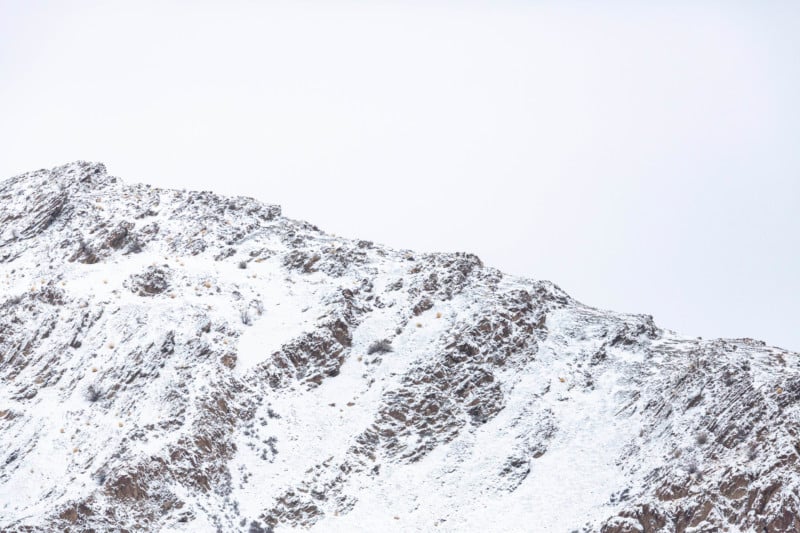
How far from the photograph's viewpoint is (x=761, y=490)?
3816cm

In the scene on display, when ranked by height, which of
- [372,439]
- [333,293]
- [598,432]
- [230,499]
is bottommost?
→ [230,499]

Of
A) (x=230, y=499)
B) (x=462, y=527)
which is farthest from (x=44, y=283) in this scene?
(x=462, y=527)

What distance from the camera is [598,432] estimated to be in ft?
163

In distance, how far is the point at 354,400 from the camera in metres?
54.3

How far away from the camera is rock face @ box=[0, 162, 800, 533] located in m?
43.6

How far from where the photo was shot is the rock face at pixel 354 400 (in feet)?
143

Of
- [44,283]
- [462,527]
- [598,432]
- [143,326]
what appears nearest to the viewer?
[462,527]

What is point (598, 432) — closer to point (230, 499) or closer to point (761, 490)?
point (761, 490)

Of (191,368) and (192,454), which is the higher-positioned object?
(191,368)

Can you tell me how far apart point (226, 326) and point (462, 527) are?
823 inches

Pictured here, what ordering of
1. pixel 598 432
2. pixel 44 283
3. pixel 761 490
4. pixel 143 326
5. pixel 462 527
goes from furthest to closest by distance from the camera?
pixel 44 283
pixel 143 326
pixel 598 432
pixel 462 527
pixel 761 490

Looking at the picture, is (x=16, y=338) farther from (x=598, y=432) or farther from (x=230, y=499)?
(x=598, y=432)

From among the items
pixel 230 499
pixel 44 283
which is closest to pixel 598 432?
pixel 230 499

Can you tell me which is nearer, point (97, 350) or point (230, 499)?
point (230, 499)
